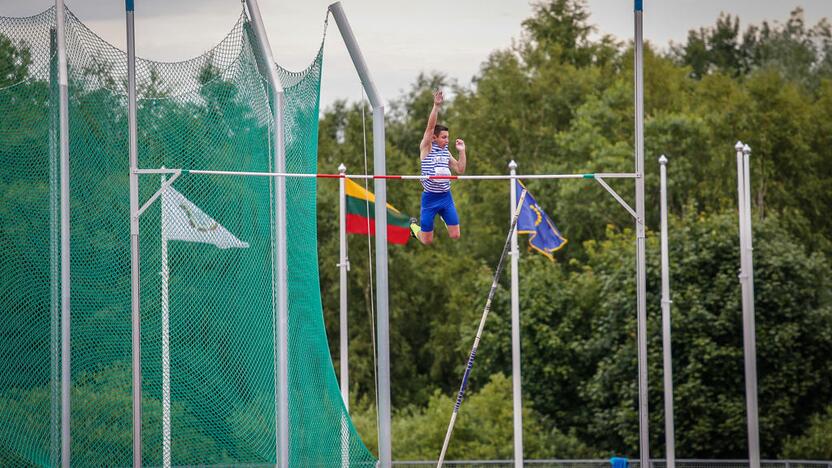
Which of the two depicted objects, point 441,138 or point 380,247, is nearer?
point 380,247

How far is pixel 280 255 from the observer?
461 inches

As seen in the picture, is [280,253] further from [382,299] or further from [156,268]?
[156,268]

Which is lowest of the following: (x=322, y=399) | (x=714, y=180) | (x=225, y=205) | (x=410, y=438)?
(x=410, y=438)

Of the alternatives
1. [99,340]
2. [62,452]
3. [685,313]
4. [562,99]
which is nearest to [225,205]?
[99,340]

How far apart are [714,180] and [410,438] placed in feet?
34.5

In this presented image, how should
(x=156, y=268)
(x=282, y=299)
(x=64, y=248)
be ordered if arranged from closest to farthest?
(x=64, y=248) < (x=282, y=299) < (x=156, y=268)

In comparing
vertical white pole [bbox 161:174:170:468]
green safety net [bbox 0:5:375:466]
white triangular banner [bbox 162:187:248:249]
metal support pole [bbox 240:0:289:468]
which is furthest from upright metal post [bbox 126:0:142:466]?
metal support pole [bbox 240:0:289:468]

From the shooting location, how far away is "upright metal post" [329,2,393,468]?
1147cm

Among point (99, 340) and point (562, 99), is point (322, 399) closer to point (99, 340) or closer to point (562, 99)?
point (99, 340)

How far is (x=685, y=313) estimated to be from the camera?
24016 mm

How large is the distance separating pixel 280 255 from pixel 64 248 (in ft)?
5.92

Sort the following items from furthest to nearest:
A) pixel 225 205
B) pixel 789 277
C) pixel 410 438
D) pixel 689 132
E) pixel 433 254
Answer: pixel 433 254 < pixel 689 132 < pixel 410 438 < pixel 789 277 < pixel 225 205

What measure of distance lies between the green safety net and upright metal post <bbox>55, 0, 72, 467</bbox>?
179 mm

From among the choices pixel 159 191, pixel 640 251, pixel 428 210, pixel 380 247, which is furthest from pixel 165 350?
pixel 640 251
